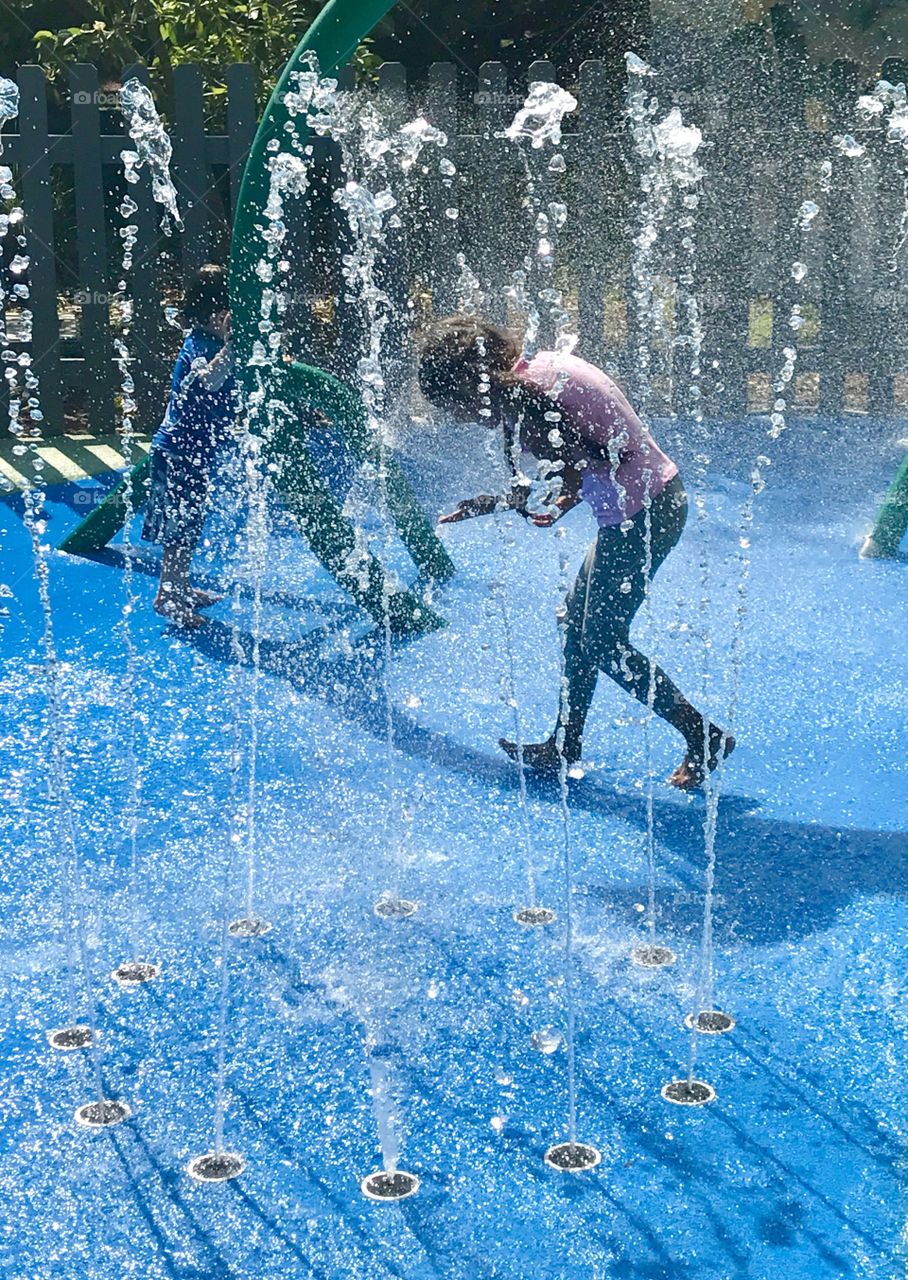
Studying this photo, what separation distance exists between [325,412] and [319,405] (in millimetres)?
71

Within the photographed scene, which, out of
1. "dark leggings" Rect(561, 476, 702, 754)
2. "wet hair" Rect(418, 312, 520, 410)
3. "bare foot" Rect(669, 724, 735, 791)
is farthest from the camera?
"bare foot" Rect(669, 724, 735, 791)

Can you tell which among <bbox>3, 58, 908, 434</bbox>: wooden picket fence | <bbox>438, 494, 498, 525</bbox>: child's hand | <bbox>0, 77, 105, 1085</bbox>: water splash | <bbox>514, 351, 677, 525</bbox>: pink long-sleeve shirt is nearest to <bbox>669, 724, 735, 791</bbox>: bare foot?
<bbox>514, 351, 677, 525</bbox>: pink long-sleeve shirt

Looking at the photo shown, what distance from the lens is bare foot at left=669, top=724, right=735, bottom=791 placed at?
4434 millimetres

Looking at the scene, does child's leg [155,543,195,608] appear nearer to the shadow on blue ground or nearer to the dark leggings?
the shadow on blue ground

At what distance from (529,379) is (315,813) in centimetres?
127

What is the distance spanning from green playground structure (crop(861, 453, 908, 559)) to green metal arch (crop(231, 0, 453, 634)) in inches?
73.0

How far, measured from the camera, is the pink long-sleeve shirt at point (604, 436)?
13.4 ft

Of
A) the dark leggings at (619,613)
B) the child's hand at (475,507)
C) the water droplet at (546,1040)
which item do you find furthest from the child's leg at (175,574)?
the water droplet at (546,1040)

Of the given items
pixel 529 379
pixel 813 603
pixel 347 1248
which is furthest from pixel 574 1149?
pixel 813 603

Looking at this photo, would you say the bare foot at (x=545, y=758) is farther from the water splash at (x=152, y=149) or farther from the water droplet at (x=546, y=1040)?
the water splash at (x=152, y=149)

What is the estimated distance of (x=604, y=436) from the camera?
4.11m

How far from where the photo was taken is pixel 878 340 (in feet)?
33.0

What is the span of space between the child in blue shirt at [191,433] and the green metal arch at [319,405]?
8.0 inches

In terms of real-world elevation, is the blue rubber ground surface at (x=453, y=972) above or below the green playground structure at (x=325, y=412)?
below
